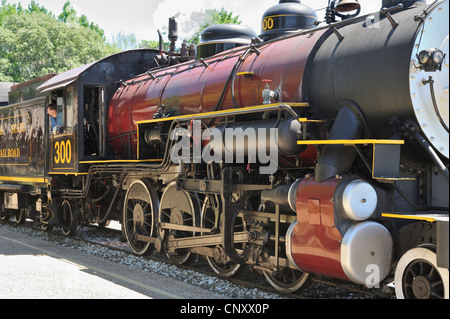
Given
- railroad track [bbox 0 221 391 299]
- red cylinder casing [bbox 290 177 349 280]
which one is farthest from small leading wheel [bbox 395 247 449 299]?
railroad track [bbox 0 221 391 299]

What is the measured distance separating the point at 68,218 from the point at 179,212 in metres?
4.54

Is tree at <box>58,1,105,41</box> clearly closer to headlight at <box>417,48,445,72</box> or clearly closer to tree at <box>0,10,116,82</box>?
tree at <box>0,10,116,82</box>

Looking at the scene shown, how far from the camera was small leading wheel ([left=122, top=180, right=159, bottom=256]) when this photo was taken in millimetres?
8852

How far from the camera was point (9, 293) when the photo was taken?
20.4 ft

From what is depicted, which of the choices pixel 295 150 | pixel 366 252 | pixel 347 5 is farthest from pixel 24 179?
pixel 366 252

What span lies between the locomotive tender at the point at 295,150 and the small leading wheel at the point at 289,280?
0.03m

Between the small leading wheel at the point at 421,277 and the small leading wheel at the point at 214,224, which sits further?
the small leading wheel at the point at 214,224

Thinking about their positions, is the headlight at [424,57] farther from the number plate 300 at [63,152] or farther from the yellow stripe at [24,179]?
the yellow stripe at [24,179]

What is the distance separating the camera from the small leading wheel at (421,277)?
15.1ft

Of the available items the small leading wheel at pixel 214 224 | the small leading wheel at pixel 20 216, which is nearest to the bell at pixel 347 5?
the small leading wheel at pixel 214 224

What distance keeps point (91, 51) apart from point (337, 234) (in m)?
38.8

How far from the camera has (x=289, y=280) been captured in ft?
22.0
